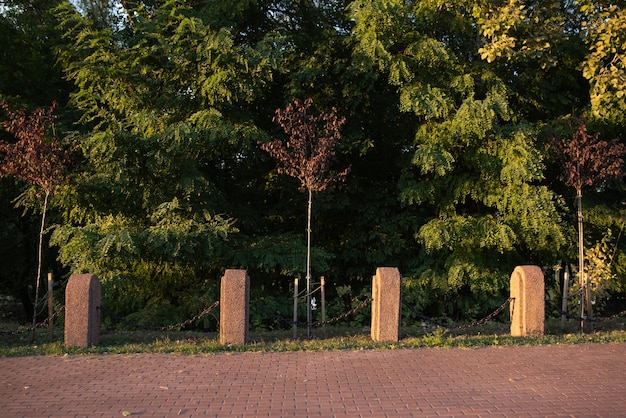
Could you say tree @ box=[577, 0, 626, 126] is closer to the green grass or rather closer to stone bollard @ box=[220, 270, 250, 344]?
the green grass

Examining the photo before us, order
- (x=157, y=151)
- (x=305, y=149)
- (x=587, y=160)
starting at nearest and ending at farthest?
(x=305, y=149) → (x=587, y=160) → (x=157, y=151)

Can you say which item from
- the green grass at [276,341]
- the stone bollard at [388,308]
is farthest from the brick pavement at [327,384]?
the stone bollard at [388,308]

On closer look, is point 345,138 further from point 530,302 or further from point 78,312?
point 78,312

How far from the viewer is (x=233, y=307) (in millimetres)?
9492

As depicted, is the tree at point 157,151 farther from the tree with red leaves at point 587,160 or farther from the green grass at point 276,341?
the tree with red leaves at point 587,160

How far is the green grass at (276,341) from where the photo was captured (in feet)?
29.8

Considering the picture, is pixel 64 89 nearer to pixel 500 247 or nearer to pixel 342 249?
pixel 342 249

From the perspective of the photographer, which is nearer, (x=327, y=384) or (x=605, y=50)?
(x=327, y=384)

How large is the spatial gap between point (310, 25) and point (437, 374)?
1099cm

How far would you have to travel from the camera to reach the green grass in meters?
9.09

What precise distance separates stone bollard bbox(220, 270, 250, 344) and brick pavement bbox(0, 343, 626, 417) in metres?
0.70

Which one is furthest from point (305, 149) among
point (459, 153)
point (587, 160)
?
point (587, 160)

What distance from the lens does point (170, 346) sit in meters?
9.34

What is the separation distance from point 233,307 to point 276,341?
1.16m
